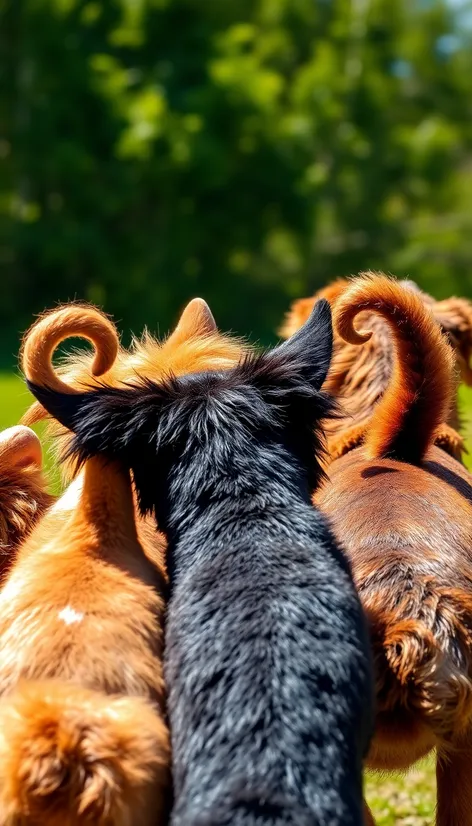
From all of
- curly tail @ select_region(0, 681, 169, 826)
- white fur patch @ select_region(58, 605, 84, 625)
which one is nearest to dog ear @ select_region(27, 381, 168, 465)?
white fur patch @ select_region(58, 605, 84, 625)

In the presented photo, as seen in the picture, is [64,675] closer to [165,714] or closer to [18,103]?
[165,714]

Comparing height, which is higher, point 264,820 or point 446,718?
point 446,718

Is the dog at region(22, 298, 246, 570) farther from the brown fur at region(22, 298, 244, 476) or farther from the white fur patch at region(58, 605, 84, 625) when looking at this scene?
the white fur patch at region(58, 605, 84, 625)

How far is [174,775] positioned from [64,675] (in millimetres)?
369

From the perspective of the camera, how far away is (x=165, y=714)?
268 centimetres

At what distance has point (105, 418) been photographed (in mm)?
3018

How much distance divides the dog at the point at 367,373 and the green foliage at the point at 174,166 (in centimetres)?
2343

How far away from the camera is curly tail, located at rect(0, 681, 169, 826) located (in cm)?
240

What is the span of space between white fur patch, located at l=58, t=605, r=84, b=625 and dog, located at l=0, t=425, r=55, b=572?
4.02ft

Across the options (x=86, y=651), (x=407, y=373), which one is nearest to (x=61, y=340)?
(x=86, y=651)

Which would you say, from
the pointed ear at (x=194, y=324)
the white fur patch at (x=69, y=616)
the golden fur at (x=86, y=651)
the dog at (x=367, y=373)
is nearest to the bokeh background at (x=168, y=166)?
the dog at (x=367, y=373)

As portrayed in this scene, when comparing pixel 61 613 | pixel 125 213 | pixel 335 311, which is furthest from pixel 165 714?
pixel 125 213

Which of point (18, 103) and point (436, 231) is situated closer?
point (18, 103)

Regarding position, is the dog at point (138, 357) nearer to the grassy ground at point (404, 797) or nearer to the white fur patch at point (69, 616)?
the white fur patch at point (69, 616)
